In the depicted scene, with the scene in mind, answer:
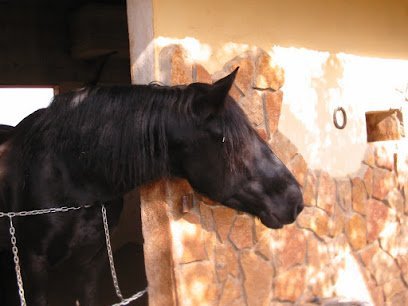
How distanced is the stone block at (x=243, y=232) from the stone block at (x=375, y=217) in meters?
1.05

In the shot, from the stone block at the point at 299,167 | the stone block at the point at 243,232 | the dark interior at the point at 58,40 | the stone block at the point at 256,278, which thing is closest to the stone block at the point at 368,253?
the stone block at the point at 299,167

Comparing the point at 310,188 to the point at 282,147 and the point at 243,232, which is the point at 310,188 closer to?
the point at 282,147

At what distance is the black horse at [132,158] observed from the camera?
7.92 feet

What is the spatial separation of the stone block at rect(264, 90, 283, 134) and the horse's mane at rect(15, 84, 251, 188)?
623mm

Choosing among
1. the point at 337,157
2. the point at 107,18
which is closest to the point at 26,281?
the point at 337,157

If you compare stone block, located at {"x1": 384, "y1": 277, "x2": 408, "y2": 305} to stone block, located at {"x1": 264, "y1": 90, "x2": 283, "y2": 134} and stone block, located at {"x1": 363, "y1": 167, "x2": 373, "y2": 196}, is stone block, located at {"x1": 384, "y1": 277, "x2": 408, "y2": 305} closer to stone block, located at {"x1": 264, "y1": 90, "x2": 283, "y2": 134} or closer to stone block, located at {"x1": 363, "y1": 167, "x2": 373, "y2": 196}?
stone block, located at {"x1": 363, "y1": 167, "x2": 373, "y2": 196}

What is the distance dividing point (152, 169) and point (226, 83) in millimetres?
514

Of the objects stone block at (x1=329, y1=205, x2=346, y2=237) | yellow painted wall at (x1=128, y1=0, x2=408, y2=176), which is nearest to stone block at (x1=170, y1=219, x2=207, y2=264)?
yellow painted wall at (x1=128, y1=0, x2=408, y2=176)

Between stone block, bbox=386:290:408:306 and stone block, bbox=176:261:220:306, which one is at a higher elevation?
stone block, bbox=176:261:220:306

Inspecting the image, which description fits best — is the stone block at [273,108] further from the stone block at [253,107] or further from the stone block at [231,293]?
the stone block at [231,293]

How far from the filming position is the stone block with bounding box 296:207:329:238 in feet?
10.7

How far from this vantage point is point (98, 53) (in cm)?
605

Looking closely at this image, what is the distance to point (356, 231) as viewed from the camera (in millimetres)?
3570

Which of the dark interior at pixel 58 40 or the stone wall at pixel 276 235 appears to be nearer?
the stone wall at pixel 276 235
